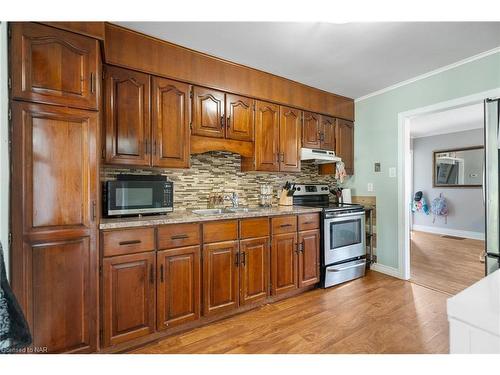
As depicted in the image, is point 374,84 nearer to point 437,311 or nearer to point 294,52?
point 294,52

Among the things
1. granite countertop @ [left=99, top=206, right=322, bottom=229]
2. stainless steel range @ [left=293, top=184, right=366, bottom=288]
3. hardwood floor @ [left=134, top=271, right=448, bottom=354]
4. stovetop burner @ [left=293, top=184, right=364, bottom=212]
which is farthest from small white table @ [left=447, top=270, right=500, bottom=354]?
stovetop burner @ [left=293, top=184, right=364, bottom=212]

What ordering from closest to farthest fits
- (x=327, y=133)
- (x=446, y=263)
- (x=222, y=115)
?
(x=222, y=115) → (x=327, y=133) → (x=446, y=263)

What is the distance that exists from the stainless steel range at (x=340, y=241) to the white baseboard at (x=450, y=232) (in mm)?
3714

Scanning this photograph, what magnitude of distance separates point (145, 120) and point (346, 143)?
8.72 ft

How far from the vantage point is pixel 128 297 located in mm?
1712

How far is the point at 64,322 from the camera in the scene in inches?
59.0

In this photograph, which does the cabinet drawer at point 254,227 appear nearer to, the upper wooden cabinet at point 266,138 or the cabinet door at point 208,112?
the upper wooden cabinet at point 266,138

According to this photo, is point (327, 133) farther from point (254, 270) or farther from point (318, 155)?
point (254, 270)

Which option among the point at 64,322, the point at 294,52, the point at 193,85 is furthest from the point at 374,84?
the point at 64,322

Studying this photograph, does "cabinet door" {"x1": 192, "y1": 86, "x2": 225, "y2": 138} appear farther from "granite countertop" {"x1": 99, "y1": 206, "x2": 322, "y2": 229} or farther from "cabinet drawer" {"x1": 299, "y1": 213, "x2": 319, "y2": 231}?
"cabinet drawer" {"x1": 299, "y1": 213, "x2": 319, "y2": 231}

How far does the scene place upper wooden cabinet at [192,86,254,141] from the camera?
7.53ft

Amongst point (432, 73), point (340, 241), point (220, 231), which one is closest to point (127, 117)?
point (220, 231)

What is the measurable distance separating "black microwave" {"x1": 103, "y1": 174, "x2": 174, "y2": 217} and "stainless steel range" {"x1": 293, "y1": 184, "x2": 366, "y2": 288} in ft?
5.57

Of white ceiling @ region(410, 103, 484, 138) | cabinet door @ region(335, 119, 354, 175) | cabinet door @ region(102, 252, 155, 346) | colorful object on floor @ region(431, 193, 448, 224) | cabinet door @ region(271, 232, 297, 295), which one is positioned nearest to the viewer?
cabinet door @ region(102, 252, 155, 346)
